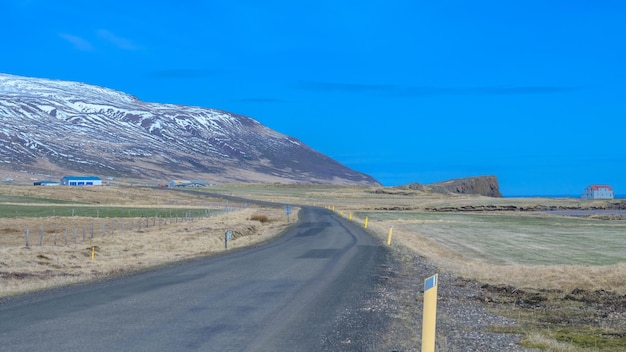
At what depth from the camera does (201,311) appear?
1377cm

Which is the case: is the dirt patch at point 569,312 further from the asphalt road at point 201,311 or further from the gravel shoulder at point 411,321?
the asphalt road at point 201,311

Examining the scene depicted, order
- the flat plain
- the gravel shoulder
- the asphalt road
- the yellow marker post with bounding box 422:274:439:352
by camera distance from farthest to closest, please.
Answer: the flat plain → the gravel shoulder → the asphalt road → the yellow marker post with bounding box 422:274:439:352

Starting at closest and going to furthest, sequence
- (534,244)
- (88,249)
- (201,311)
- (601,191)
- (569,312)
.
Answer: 1. (201,311)
2. (569,312)
3. (88,249)
4. (534,244)
5. (601,191)

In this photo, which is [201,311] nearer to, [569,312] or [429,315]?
[429,315]

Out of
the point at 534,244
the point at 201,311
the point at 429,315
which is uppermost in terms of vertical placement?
the point at 534,244

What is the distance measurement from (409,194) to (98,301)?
162 m

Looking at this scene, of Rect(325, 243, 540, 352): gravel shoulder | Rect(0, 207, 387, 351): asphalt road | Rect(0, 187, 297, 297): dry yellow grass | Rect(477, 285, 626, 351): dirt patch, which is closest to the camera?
Rect(0, 207, 387, 351): asphalt road

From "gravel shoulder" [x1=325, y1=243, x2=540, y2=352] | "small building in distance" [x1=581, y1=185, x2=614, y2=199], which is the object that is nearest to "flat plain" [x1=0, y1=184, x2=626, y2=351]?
"gravel shoulder" [x1=325, y1=243, x2=540, y2=352]

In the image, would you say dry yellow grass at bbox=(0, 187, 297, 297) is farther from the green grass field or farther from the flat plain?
the green grass field

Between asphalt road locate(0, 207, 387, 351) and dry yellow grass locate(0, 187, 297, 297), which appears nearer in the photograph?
asphalt road locate(0, 207, 387, 351)

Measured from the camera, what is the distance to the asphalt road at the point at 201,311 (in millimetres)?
10680

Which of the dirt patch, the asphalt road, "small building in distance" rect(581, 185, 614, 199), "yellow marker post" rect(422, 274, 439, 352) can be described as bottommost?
the asphalt road

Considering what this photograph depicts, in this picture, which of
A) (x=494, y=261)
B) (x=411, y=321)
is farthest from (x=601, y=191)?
(x=411, y=321)

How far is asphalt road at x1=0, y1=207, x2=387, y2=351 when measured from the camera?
35.0ft
